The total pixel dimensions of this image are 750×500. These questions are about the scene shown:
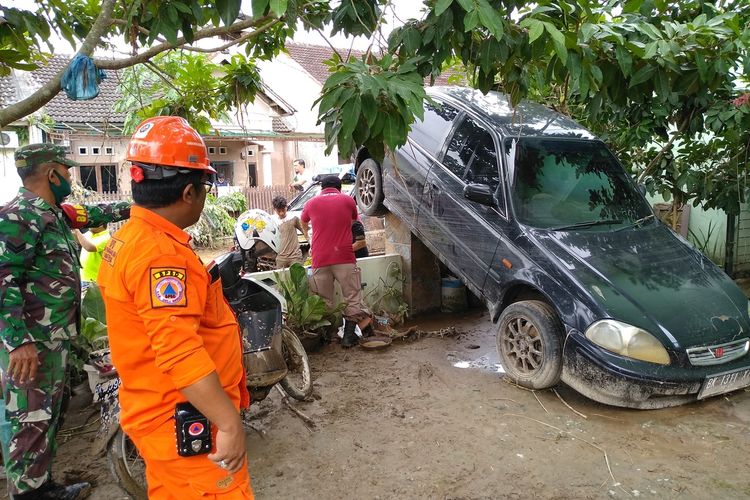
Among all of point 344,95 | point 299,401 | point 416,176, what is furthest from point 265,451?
point 416,176

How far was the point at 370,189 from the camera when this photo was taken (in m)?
6.65

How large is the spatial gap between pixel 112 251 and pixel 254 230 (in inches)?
194

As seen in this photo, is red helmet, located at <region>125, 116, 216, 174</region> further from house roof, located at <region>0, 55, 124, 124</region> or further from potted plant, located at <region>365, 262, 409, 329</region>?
house roof, located at <region>0, 55, 124, 124</region>

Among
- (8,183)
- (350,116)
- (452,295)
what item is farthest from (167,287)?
(8,183)

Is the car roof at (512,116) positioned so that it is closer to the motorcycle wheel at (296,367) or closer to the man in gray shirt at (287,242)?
the man in gray shirt at (287,242)

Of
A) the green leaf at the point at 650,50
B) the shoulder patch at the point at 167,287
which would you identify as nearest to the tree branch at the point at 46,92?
the shoulder patch at the point at 167,287

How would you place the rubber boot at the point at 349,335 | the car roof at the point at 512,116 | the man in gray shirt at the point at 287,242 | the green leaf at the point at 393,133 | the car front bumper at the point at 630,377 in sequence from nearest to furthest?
the green leaf at the point at 393,133 < the car front bumper at the point at 630,377 < the car roof at the point at 512,116 < the rubber boot at the point at 349,335 < the man in gray shirt at the point at 287,242

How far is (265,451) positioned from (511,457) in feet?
5.40

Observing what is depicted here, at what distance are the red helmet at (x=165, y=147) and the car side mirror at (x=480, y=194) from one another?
10.7 ft

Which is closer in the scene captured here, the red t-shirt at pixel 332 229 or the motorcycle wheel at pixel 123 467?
the motorcycle wheel at pixel 123 467

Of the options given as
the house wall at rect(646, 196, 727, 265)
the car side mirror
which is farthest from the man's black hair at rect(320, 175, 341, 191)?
the house wall at rect(646, 196, 727, 265)

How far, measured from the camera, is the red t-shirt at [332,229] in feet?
18.8

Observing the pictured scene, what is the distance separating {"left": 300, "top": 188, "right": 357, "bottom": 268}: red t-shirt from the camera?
5734 mm

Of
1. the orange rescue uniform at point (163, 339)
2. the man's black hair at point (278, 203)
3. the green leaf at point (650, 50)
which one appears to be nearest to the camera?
the orange rescue uniform at point (163, 339)
